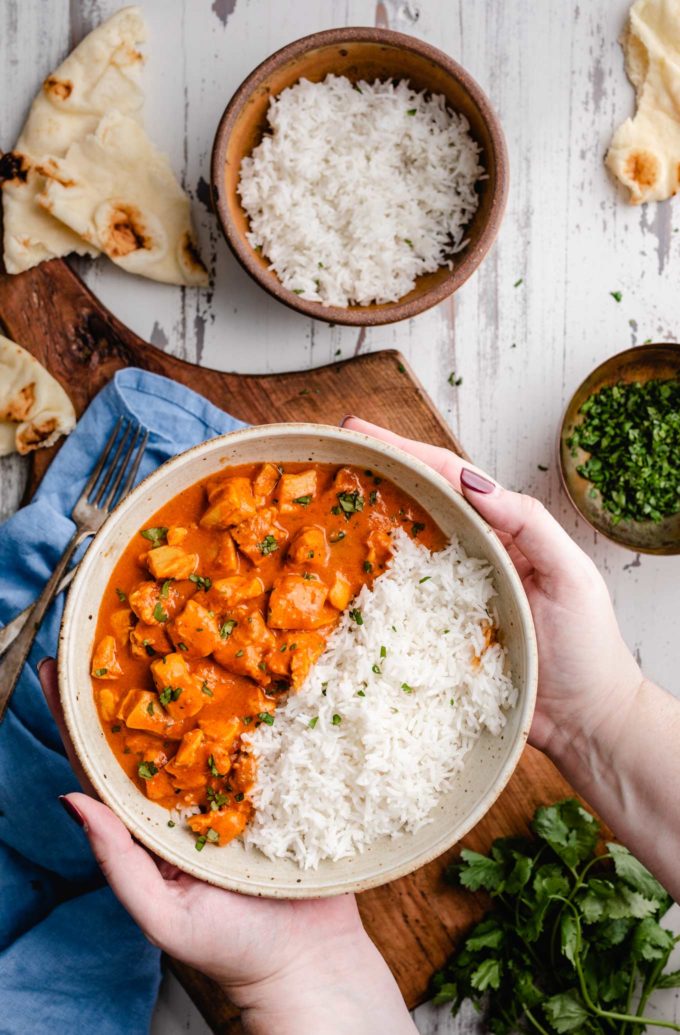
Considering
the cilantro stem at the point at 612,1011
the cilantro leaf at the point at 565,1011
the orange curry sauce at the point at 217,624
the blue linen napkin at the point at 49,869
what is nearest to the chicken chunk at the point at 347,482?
the orange curry sauce at the point at 217,624

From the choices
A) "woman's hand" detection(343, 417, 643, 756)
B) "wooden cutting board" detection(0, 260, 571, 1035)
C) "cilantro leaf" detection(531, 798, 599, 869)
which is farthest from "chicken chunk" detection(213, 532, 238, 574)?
"cilantro leaf" detection(531, 798, 599, 869)

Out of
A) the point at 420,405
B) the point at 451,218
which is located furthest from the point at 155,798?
the point at 451,218

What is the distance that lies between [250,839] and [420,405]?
70.5 inches

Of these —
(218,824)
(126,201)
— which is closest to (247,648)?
(218,824)

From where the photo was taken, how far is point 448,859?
3729mm

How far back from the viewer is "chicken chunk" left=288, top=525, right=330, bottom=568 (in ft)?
9.89

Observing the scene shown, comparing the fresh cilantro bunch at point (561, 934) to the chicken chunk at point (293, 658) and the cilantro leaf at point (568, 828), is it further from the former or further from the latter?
the chicken chunk at point (293, 658)

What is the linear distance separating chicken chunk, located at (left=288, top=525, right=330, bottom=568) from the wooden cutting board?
862 millimetres

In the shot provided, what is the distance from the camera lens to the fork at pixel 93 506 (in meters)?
3.61

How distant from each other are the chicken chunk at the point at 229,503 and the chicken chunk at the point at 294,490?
3.9 inches

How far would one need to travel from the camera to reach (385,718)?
3.04 m

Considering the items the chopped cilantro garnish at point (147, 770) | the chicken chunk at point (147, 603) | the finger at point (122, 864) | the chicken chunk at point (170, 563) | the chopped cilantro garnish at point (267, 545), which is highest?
the chopped cilantro garnish at point (267, 545)

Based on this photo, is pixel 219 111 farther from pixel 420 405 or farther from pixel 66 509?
pixel 66 509

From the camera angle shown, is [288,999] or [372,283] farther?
[372,283]
